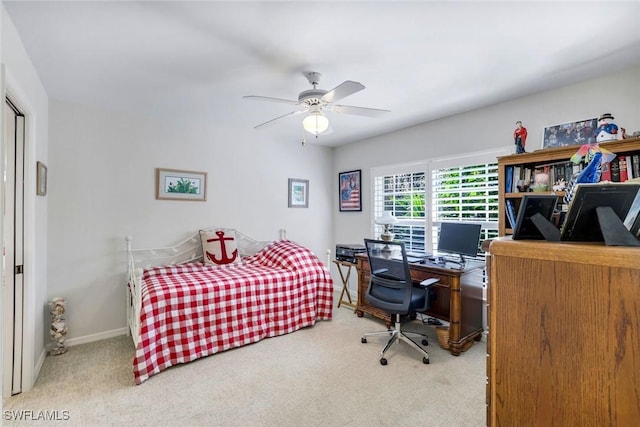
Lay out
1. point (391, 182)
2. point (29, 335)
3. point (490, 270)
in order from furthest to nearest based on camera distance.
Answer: point (391, 182)
point (29, 335)
point (490, 270)

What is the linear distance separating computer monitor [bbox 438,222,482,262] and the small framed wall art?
360cm

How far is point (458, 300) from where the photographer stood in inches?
109

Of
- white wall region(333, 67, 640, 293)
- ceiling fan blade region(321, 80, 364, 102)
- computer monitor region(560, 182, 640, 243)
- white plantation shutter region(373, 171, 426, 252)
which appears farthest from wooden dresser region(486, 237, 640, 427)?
white plantation shutter region(373, 171, 426, 252)

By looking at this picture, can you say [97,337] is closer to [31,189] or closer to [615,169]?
[31,189]

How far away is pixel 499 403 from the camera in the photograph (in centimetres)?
77

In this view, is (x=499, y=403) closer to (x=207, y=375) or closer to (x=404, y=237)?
(x=207, y=375)

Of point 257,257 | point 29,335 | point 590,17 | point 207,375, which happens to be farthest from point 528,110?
point 29,335

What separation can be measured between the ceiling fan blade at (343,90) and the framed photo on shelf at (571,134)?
1.82m

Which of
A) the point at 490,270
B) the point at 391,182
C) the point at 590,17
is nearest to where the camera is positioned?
the point at 490,270

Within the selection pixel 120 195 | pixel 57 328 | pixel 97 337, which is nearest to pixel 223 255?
pixel 120 195

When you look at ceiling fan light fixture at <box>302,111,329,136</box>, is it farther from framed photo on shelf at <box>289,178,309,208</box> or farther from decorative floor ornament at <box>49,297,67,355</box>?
decorative floor ornament at <box>49,297,67,355</box>

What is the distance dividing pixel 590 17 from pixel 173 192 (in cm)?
374

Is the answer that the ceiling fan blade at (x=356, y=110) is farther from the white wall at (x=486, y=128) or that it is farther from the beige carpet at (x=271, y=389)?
the beige carpet at (x=271, y=389)

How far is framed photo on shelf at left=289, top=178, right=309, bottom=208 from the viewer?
4.51m
